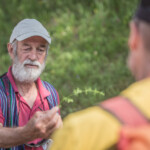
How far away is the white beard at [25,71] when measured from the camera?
300 centimetres

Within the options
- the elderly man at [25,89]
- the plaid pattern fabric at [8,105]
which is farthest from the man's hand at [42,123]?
the plaid pattern fabric at [8,105]

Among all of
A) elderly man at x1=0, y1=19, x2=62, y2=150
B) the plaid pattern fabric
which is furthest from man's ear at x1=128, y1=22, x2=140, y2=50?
the plaid pattern fabric

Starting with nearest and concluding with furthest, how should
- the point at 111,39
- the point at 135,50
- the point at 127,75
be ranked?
the point at 135,50
the point at 127,75
the point at 111,39

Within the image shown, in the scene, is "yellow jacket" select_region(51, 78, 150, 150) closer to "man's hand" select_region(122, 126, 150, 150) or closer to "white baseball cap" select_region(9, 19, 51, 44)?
"man's hand" select_region(122, 126, 150, 150)

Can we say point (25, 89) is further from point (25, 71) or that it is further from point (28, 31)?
point (28, 31)

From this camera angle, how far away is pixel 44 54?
3211 mm

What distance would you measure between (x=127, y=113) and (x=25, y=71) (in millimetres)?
2043

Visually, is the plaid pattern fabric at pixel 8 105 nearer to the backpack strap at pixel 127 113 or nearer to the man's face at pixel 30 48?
the man's face at pixel 30 48

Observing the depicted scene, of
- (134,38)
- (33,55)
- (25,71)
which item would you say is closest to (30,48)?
(33,55)

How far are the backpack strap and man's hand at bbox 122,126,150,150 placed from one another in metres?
0.02

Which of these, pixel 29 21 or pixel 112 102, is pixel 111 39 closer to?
pixel 29 21

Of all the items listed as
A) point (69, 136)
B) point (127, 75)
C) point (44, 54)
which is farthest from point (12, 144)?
point (127, 75)

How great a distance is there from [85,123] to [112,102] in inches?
5.1

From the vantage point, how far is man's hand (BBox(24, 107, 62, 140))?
84.2 inches
